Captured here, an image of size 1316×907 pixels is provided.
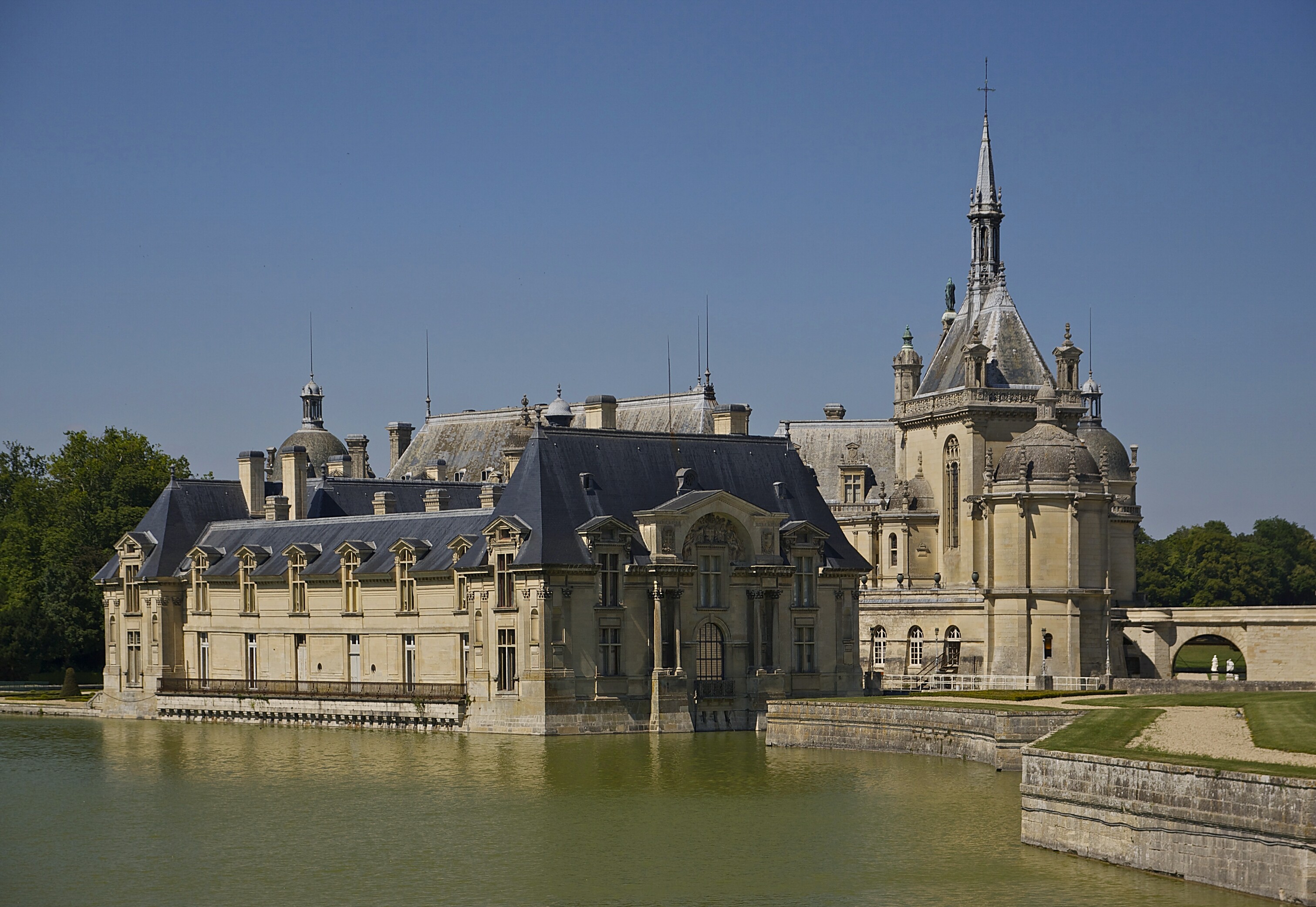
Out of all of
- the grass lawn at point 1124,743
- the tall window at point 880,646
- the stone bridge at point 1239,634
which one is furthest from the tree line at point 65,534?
the grass lawn at point 1124,743

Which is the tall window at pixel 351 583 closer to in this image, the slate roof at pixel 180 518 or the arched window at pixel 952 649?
the slate roof at pixel 180 518

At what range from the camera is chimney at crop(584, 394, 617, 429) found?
85.4 metres

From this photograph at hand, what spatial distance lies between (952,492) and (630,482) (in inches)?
1328

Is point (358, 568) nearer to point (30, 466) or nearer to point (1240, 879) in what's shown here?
point (1240, 879)

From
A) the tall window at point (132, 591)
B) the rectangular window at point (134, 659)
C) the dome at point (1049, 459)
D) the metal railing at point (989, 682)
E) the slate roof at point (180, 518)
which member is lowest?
the metal railing at point (989, 682)

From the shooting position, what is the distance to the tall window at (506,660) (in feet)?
224

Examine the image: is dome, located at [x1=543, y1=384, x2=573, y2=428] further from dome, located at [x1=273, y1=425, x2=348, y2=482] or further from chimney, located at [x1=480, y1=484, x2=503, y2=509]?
dome, located at [x1=273, y1=425, x2=348, y2=482]

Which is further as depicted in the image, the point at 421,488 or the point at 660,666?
the point at 421,488

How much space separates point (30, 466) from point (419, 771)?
73721 millimetres

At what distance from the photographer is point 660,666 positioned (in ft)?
228

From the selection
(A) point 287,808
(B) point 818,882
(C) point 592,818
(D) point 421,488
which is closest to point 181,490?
(D) point 421,488

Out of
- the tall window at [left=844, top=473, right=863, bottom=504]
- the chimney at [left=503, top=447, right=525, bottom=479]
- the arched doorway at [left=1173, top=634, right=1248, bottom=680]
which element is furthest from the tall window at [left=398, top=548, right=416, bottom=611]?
the tall window at [left=844, top=473, right=863, bottom=504]

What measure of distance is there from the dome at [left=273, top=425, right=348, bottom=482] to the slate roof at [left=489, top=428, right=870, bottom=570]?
63277 mm

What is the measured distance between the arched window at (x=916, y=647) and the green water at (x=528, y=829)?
85.7ft
